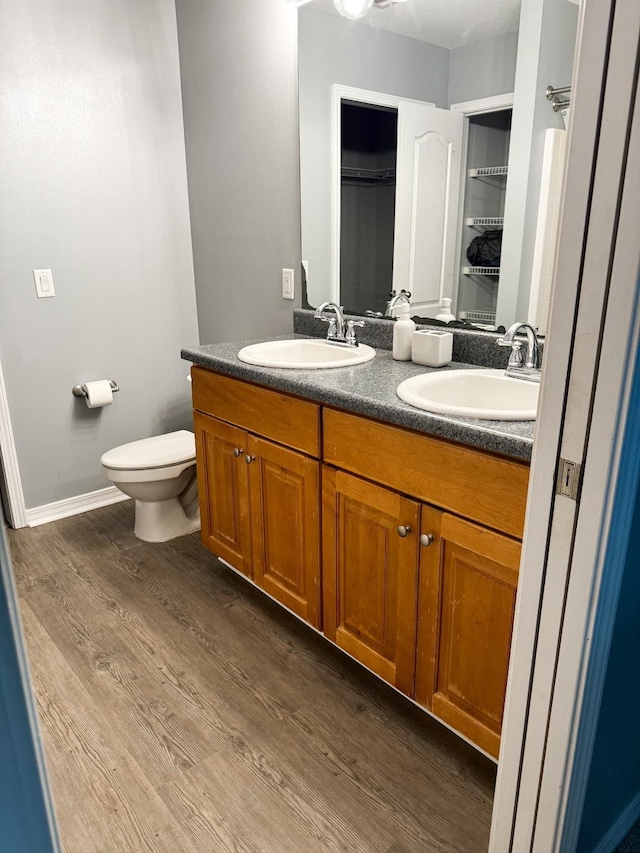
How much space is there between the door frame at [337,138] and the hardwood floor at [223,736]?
1245 millimetres

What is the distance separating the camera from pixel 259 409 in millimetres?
1928

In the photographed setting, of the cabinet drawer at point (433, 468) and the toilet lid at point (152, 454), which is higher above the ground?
the cabinet drawer at point (433, 468)

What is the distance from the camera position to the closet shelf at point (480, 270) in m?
1.85

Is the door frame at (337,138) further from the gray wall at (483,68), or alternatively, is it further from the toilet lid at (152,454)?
the toilet lid at (152,454)

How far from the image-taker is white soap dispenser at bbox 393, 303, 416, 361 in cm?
194

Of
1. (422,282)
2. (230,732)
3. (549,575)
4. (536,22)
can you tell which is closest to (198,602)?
(230,732)

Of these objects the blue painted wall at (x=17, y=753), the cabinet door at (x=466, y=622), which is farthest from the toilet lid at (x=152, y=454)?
the blue painted wall at (x=17, y=753)

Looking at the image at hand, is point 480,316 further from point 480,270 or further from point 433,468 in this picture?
point 433,468

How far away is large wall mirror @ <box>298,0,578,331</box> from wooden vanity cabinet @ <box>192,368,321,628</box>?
614 mm

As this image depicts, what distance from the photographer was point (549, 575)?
101 centimetres

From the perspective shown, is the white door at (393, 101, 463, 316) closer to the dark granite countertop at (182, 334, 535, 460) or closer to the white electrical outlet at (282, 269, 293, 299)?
the dark granite countertop at (182, 334, 535, 460)

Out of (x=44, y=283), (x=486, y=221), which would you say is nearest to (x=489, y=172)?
(x=486, y=221)

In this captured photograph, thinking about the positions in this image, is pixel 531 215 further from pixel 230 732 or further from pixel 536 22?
pixel 230 732

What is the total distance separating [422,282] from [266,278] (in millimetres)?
834
